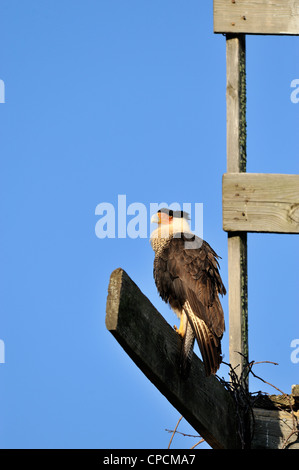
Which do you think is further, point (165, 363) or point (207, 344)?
point (207, 344)

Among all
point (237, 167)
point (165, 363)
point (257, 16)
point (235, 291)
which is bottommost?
point (165, 363)

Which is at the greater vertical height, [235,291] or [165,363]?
[235,291]

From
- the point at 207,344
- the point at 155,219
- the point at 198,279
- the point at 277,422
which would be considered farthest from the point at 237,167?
the point at 155,219

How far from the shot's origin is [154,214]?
247 inches

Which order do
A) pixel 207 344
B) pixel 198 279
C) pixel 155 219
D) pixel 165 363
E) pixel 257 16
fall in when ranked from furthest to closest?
pixel 155 219
pixel 257 16
pixel 198 279
pixel 207 344
pixel 165 363

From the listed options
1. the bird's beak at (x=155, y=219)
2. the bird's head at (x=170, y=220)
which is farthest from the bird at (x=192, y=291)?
the bird's beak at (x=155, y=219)

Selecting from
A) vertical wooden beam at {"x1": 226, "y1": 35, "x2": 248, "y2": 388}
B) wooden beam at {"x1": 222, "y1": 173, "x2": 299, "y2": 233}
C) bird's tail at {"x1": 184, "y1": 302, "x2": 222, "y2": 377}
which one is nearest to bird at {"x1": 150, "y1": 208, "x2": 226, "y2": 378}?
bird's tail at {"x1": 184, "y1": 302, "x2": 222, "y2": 377}

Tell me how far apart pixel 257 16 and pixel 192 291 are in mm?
1614

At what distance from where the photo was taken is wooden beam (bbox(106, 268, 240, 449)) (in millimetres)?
3340

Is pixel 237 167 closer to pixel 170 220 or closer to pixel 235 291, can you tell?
pixel 235 291

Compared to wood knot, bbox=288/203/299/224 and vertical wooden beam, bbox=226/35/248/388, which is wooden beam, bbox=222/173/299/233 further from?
vertical wooden beam, bbox=226/35/248/388

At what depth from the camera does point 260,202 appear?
4.57 metres
